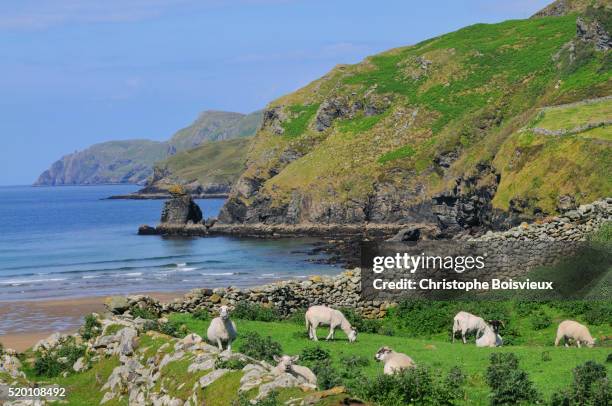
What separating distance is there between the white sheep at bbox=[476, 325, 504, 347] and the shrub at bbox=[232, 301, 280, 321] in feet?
31.1

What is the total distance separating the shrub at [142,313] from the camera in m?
31.4

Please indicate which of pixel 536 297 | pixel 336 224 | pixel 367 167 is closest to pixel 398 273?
pixel 536 297

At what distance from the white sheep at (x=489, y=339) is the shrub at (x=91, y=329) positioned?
12.6 m

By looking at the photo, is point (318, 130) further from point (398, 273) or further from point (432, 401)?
point (432, 401)

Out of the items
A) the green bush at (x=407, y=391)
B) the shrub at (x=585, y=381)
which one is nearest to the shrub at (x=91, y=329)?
the green bush at (x=407, y=391)

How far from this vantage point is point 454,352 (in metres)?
25.1

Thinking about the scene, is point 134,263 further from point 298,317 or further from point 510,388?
point 510,388

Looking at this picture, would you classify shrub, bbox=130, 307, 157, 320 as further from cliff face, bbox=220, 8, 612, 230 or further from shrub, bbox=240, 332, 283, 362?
cliff face, bbox=220, 8, 612, 230

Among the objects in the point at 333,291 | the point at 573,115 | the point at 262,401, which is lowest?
the point at 333,291

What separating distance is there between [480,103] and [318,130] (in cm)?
3412

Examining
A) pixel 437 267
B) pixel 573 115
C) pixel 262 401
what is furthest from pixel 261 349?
pixel 573 115

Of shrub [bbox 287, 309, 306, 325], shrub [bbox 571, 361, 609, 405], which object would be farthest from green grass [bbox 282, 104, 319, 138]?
shrub [bbox 571, 361, 609, 405]

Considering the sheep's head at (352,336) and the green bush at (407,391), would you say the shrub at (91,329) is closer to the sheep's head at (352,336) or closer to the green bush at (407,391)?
the sheep's head at (352,336)

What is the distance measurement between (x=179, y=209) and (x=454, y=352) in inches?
4745
